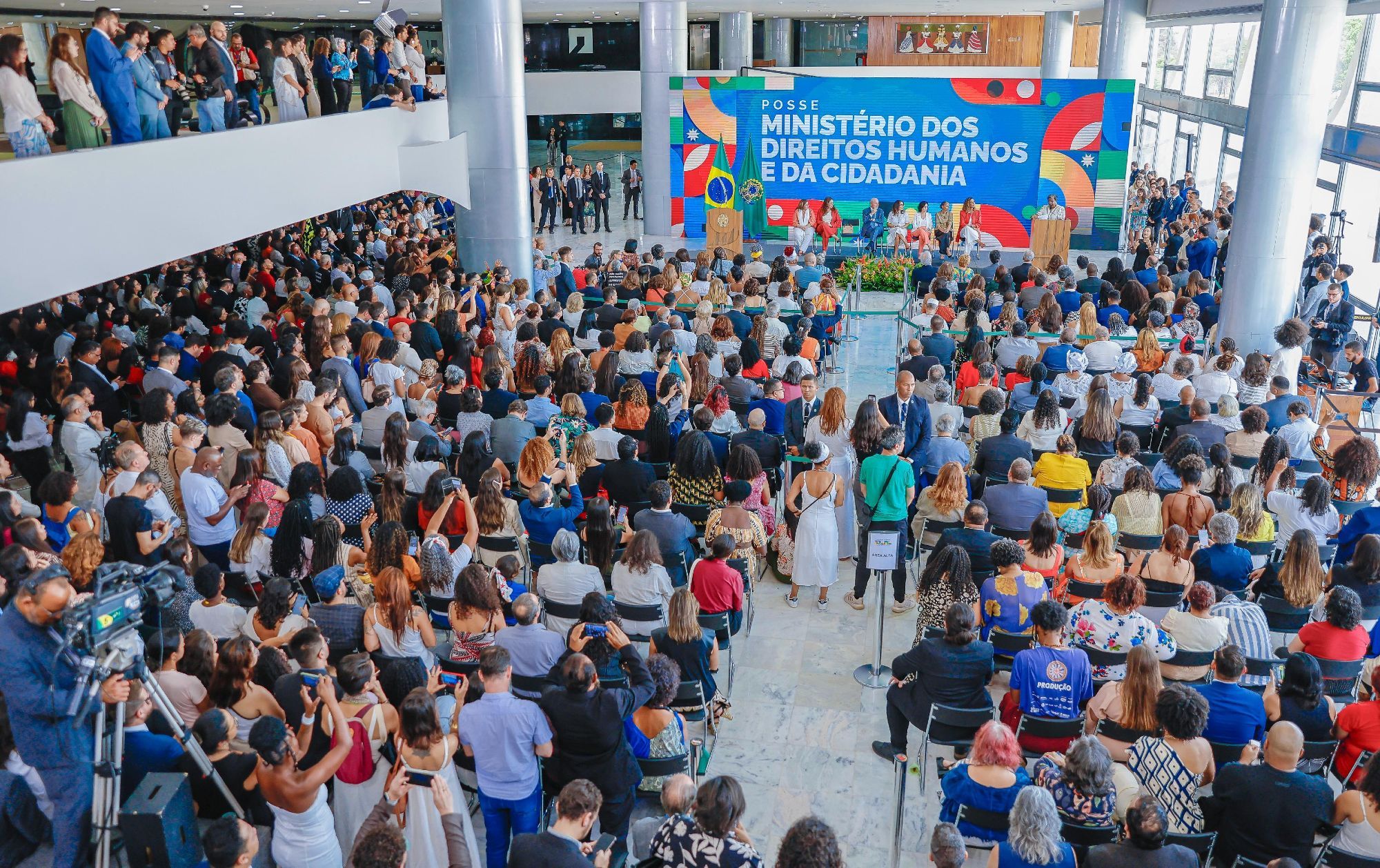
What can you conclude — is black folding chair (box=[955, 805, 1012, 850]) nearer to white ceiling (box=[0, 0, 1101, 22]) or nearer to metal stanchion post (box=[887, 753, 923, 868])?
Answer: metal stanchion post (box=[887, 753, 923, 868])

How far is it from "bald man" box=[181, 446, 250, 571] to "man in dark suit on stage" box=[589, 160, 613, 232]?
59.6 ft

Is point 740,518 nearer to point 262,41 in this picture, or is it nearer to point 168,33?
point 168,33

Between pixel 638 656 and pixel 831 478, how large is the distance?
2.85m

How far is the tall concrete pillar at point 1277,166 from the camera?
10500mm

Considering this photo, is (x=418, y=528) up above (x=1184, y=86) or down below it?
below

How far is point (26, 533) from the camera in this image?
19.0ft

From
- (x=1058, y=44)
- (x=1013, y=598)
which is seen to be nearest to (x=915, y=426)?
(x=1013, y=598)

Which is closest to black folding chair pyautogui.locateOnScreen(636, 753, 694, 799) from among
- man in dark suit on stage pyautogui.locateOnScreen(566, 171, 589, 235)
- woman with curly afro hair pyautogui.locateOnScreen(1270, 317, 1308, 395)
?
woman with curly afro hair pyautogui.locateOnScreen(1270, 317, 1308, 395)

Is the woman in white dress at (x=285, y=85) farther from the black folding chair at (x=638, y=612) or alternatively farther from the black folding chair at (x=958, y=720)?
the black folding chair at (x=958, y=720)

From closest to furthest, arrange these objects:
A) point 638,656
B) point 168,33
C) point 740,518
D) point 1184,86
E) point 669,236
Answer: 1. point 638,656
2. point 740,518
3. point 168,33
4. point 669,236
5. point 1184,86

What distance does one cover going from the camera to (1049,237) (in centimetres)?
1647

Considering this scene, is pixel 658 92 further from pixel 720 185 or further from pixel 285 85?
pixel 285 85

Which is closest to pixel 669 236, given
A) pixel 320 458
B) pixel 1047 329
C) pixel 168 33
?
pixel 1047 329

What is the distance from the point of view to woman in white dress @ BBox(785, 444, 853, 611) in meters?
7.40
